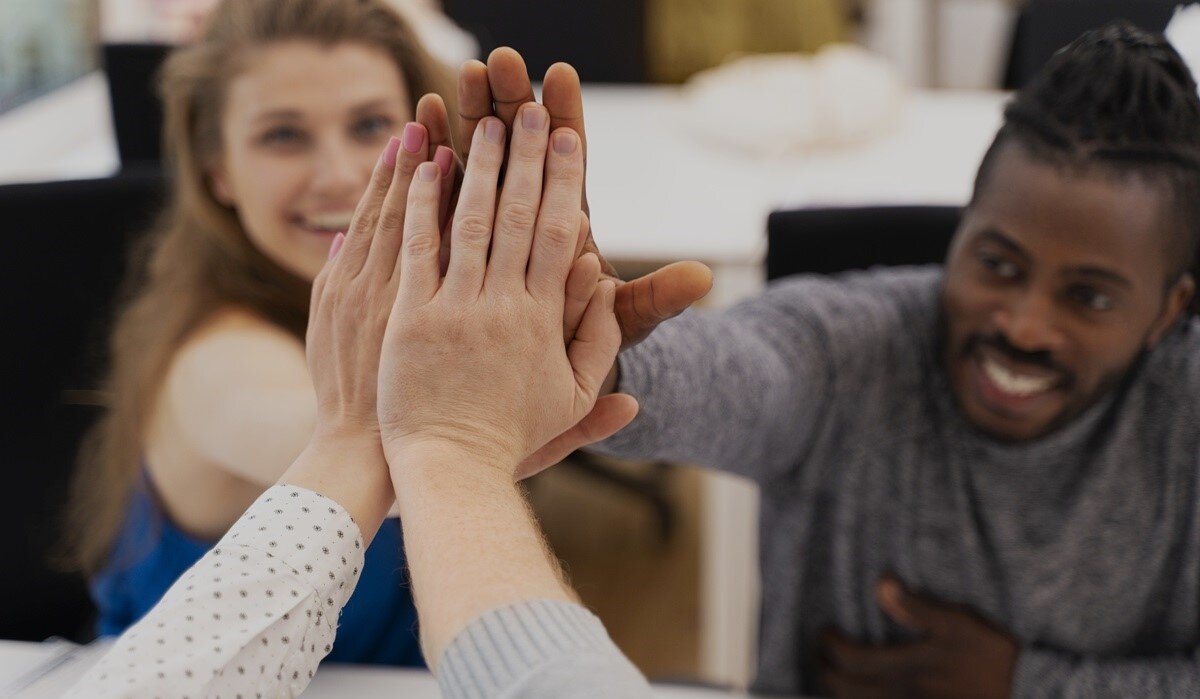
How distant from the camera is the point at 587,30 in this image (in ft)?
8.05

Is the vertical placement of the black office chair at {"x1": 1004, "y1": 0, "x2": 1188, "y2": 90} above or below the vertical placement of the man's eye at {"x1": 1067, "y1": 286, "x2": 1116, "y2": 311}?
above

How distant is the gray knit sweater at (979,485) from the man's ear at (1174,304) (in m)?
0.04

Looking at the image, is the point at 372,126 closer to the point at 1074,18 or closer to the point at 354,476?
the point at 354,476

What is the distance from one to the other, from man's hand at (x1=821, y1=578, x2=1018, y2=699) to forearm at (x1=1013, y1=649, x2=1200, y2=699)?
0.02 meters

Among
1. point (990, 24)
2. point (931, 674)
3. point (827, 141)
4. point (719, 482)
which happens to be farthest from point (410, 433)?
point (990, 24)

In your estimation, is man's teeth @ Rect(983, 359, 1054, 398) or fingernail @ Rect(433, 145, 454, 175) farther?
man's teeth @ Rect(983, 359, 1054, 398)

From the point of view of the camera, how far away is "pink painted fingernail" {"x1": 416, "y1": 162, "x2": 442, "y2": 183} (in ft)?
1.99

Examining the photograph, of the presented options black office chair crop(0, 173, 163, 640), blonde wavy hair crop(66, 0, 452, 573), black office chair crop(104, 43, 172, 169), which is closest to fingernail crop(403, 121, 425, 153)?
blonde wavy hair crop(66, 0, 452, 573)

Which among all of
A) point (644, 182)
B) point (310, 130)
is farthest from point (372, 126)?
point (644, 182)

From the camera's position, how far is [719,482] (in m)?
1.51

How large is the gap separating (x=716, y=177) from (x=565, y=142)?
1.23 metres

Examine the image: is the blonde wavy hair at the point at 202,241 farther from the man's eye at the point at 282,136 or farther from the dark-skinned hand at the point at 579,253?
the dark-skinned hand at the point at 579,253

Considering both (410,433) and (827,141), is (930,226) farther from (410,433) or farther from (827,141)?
(827,141)

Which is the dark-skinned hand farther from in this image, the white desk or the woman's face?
the white desk
